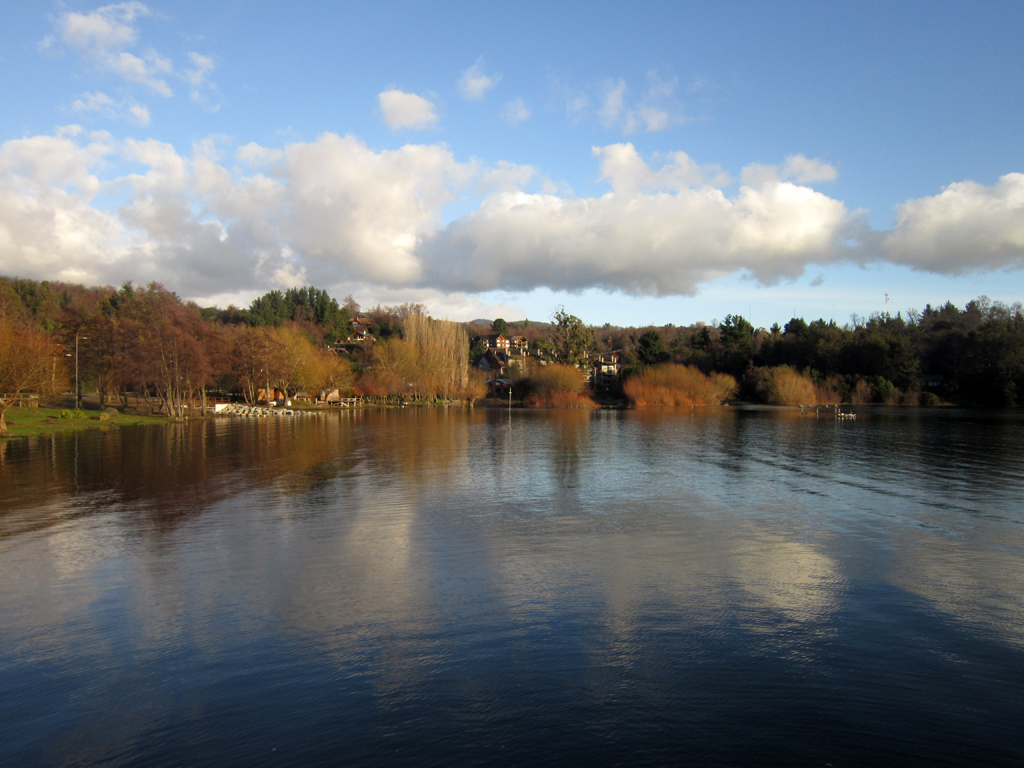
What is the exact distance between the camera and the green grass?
113 ft

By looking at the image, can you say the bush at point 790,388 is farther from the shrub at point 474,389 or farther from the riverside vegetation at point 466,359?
the shrub at point 474,389

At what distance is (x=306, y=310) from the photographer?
122m

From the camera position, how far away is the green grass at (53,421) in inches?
1355

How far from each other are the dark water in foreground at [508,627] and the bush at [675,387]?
62811mm

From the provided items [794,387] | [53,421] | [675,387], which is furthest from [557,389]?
[53,421]

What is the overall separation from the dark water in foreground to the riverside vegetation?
37248 mm

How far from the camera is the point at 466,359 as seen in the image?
9044 cm

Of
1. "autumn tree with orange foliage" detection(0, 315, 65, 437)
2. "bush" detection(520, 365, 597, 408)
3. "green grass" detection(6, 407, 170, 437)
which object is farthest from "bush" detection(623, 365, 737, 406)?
"autumn tree with orange foliage" detection(0, 315, 65, 437)

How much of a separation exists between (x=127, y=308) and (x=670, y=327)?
468 ft

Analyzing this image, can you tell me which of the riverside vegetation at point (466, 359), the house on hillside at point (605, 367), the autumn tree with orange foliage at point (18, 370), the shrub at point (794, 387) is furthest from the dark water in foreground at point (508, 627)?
the house on hillside at point (605, 367)

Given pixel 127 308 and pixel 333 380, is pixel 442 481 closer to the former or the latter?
pixel 127 308

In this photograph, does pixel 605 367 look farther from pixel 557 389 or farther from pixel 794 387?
pixel 794 387

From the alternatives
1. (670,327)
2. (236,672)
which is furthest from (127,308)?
(670,327)

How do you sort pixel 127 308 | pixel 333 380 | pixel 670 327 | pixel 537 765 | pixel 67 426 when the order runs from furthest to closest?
pixel 670 327, pixel 333 380, pixel 127 308, pixel 67 426, pixel 537 765
